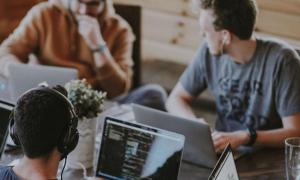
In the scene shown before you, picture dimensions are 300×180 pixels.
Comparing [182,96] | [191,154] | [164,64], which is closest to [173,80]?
[164,64]

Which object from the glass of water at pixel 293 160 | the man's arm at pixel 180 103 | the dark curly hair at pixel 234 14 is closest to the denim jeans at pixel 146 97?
the man's arm at pixel 180 103

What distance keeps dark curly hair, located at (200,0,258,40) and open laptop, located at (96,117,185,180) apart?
0.64m

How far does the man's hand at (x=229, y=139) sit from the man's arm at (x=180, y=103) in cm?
34

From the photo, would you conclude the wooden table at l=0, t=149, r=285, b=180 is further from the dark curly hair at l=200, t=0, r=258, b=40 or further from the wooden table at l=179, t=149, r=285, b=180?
the dark curly hair at l=200, t=0, r=258, b=40

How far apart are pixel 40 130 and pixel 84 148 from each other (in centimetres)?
56

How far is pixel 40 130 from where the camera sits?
1.51 m

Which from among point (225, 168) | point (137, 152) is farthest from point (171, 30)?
point (225, 168)

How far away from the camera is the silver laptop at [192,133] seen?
2.02 metres

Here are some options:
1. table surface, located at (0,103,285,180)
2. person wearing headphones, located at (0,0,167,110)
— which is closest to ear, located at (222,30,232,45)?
table surface, located at (0,103,285,180)

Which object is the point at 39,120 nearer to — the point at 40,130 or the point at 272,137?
the point at 40,130

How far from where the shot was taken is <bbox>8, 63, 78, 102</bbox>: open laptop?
234 cm

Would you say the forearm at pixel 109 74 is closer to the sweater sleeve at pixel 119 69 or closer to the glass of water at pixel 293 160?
the sweater sleeve at pixel 119 69

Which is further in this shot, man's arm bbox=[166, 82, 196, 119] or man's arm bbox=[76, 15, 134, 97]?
man's arm bbox=[76, 15, 134, 97]

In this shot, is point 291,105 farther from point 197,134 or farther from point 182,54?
point 182,54
